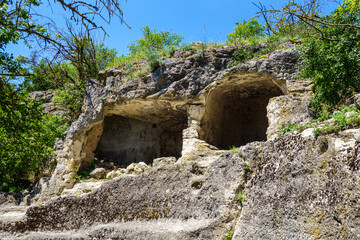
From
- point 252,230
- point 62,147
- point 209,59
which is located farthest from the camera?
point 62,147

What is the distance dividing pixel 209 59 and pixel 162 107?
2.00 meters

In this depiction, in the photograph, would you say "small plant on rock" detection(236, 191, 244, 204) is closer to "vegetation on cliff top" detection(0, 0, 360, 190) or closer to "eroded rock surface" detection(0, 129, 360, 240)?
"eroded rock surface" detection(0, 129, 360, 240)

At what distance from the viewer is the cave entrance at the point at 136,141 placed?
10961 millimetres

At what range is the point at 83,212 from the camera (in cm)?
588

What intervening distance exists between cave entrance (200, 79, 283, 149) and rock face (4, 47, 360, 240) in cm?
3

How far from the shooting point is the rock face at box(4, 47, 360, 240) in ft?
11.6

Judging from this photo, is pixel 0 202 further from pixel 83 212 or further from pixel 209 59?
pixel 209 59

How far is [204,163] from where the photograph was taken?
595 centimetres

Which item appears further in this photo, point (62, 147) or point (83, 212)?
point (62, 147)

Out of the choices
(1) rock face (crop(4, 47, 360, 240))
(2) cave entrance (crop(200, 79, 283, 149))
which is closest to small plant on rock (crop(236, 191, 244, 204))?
(1) rock face (crop(4, 47, 360, 240))

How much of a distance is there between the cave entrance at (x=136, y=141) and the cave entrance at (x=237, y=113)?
1.56 metres

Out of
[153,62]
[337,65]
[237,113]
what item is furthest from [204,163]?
[237,113]

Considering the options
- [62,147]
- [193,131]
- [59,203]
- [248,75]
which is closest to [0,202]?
[62,147]

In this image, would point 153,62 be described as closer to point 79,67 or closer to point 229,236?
point 79,67
